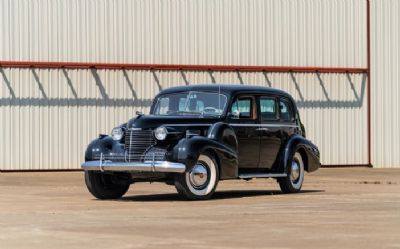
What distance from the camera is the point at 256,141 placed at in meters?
19.1

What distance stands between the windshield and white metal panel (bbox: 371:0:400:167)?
1931 cm

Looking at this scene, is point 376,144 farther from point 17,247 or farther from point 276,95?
point 17,247

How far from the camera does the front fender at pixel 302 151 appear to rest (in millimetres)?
19594

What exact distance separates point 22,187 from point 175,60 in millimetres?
12700

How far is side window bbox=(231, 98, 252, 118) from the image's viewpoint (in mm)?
18906

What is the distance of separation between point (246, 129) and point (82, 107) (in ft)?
51.4

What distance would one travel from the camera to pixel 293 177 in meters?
20.0

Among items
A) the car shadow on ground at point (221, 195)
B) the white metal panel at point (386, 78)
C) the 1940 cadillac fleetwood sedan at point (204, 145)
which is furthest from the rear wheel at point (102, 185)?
the white metal panel at point (386, 78)

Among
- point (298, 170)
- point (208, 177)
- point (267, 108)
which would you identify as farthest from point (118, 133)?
point (298, 170)

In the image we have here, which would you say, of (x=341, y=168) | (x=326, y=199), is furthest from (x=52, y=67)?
(x=326, y=199)

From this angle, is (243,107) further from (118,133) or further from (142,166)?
(142,166)

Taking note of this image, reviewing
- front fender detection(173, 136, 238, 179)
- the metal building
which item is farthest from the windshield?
the metal building

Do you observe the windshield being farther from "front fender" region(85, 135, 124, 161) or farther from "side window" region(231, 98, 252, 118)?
"front fender" region(85, 135, 124, 161)

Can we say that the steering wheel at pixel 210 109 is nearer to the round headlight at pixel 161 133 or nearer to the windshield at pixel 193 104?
the windshield at pixel 193 104
